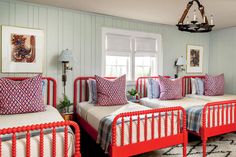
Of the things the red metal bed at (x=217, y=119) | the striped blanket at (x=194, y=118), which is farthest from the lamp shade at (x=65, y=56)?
the red metal bed at (x=217, y=119)

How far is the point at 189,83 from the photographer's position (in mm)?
4766

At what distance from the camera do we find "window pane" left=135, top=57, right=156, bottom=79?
420 cm

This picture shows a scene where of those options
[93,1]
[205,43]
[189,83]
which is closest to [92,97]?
[93,1]

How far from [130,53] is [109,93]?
1.33 meters

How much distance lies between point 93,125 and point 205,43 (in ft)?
13.1

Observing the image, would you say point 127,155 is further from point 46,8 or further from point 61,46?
point 46,8

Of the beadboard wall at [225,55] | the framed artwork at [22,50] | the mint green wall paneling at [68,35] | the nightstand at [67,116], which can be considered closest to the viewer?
the framed artwork at [22,50]

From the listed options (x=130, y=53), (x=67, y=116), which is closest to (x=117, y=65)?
(x=130, y=53)

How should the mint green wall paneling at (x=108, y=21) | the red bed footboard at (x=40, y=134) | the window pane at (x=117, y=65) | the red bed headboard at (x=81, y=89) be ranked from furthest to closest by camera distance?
the window pane at (x=117, y=65), the mint green wall paneling at (x=108, y=21), the red bed headboard at (x=81, y=89), the red bed footboard at (x=40, y=134)

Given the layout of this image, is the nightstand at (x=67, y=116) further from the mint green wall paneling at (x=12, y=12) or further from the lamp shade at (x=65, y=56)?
the mint green wall paneling at (x=12, y=12)

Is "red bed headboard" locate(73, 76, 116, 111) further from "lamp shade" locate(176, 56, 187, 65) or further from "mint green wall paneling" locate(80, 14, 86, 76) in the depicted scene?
"lamp shade" locate(176, 56, 187, 65)

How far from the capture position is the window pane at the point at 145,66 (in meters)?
4.20

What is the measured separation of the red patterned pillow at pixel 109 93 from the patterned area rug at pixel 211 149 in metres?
0.90

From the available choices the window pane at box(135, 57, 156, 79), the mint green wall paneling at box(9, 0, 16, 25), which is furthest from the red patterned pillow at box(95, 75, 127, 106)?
the mint green wall paneling at box(9, 0, 16, 25)
